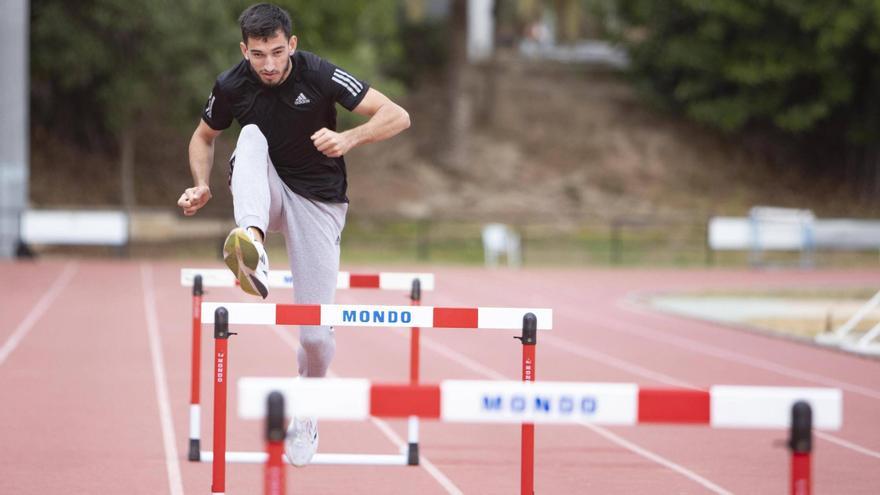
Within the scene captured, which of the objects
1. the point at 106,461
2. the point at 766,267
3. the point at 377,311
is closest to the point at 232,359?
the point at 106,461

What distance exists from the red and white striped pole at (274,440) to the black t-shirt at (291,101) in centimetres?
279

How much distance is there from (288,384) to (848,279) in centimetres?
2489

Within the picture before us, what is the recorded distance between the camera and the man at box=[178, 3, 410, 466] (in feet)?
20.4

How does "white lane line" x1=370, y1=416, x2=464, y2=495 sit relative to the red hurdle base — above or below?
below

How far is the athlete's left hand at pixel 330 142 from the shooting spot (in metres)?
6.14

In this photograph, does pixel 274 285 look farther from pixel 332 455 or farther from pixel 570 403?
pixel 570 403

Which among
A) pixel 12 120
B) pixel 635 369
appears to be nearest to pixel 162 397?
pixel 635 369

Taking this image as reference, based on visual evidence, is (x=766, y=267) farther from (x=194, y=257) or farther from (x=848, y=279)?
(x=194, y=257)

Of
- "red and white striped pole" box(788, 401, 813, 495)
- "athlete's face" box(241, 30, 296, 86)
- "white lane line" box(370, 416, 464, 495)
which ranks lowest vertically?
"white lane line" box(370, 416, 464, 495)

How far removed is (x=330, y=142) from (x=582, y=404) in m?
2.37

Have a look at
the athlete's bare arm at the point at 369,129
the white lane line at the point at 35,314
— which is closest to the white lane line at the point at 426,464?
the athlete's bare arm at the point at 369,129

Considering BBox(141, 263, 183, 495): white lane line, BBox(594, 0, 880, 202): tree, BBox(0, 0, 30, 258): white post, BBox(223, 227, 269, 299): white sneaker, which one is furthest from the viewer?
BBox(594, 0, 880, 202): tree

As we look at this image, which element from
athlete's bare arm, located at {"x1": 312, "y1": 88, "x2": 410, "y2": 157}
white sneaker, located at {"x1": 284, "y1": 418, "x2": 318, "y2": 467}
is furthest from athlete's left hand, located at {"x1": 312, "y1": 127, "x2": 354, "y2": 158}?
white sneaker, located at {"x1": 284, "y1": 418, "x2": 318, "y2": 467}

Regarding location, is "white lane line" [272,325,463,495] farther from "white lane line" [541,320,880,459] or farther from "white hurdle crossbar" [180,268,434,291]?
"white lane line" [541,320,880,459]
